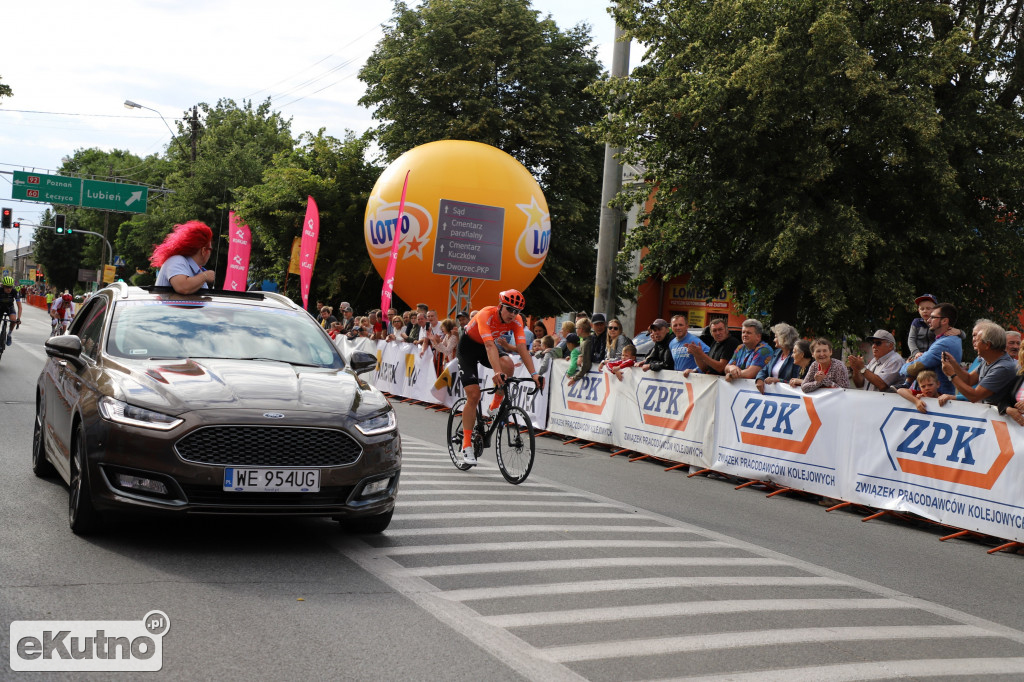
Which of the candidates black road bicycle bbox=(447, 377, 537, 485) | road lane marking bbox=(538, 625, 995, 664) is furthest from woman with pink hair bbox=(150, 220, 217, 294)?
road lane marking bbox=(538, 625, 995, 664)

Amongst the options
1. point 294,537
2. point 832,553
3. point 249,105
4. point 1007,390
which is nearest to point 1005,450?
point 1007,390

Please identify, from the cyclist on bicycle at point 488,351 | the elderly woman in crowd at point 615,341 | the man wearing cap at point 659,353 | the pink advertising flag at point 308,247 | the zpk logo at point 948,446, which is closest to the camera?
the zpk logo at point 948,446

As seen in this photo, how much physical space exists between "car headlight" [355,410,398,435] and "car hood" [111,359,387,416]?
0.06 metres

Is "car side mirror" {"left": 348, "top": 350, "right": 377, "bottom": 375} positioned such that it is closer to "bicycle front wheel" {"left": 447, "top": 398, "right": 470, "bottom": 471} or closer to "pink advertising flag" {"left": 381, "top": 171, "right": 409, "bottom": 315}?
"bicycle front wheel" {"left": 447, "top": 398, "right": 470, "bottom": 471}

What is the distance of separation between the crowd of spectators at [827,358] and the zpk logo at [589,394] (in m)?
0.15

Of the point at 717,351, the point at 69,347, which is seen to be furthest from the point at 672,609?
the point at 717,351

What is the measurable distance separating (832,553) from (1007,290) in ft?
48.0

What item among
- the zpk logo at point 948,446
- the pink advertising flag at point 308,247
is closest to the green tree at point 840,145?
the zpk logo at point 948,446

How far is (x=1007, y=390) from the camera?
9.08 meters

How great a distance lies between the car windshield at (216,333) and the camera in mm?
7039

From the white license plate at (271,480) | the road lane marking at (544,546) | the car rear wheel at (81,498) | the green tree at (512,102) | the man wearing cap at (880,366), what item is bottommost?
the road lane marking at (544,546)

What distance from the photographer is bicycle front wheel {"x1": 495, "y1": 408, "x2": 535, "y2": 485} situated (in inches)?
408

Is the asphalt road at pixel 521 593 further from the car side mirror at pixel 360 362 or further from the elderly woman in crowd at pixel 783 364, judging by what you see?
the elderly woman in crowd at pixel 783 364

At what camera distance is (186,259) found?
847cm
